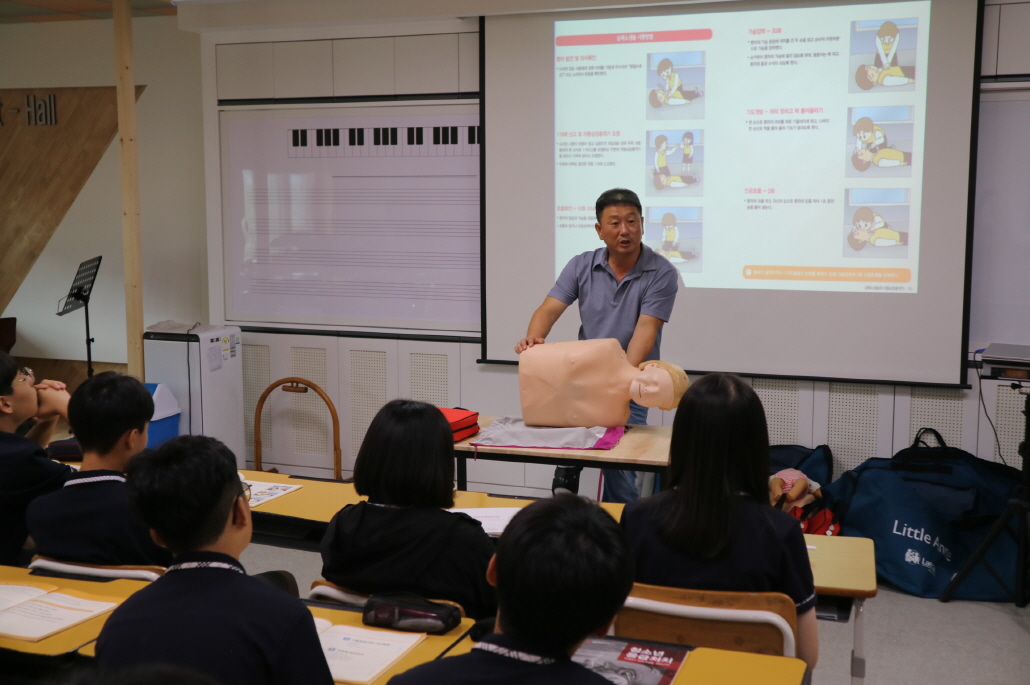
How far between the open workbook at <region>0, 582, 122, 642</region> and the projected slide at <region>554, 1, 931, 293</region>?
3147 millimetres

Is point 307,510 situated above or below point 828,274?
below

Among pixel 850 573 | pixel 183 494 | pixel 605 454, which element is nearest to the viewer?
pixel 183 494

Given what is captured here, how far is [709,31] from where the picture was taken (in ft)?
13.9

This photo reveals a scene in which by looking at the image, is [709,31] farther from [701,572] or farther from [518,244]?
[701,572]

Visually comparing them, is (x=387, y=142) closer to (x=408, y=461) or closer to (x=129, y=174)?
(x=129, y=174)

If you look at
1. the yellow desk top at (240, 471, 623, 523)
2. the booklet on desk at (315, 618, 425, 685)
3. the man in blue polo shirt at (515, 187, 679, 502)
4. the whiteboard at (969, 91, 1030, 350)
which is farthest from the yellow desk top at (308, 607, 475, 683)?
the whiteboard at (969, 91, 1030, 350)

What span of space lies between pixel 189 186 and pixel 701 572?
16.5ft

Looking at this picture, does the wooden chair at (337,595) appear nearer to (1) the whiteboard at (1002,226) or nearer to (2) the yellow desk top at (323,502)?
(2) the yellow desk top at (323,502)

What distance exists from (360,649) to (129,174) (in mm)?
4081

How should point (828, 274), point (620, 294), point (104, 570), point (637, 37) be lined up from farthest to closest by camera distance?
point (637, 37) → point (828, 274) → point (620, 294) → point (104, 570)

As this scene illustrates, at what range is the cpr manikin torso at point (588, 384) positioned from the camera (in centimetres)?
299

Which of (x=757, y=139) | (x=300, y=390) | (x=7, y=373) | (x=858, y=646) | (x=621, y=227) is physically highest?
(x=757, y=139)

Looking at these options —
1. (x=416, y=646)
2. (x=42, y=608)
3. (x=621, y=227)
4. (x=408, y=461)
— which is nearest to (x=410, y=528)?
(x=408, y=461)

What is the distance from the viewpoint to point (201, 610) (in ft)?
4.16
